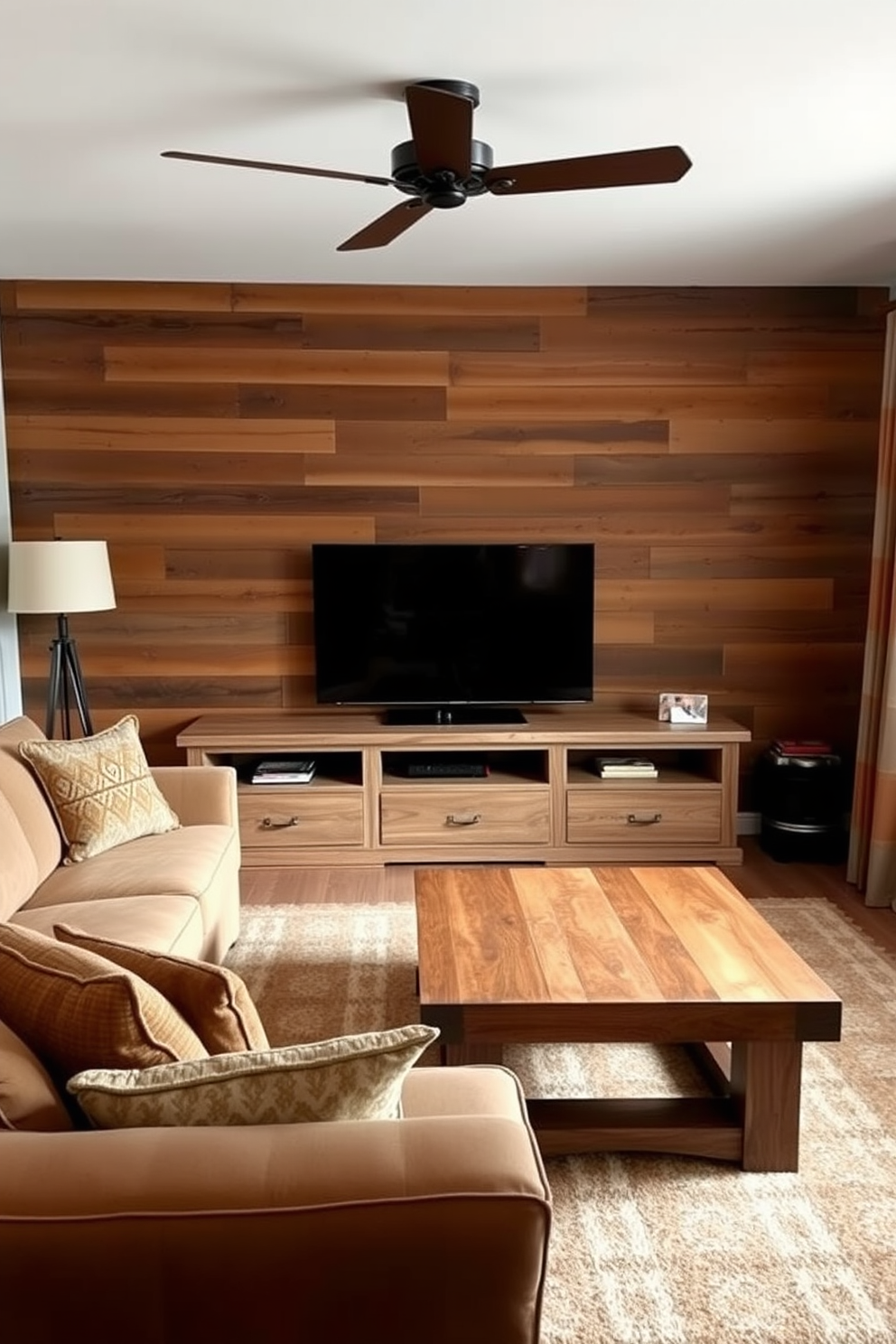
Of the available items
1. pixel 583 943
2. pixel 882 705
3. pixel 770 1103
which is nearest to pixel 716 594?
pixel 882 705

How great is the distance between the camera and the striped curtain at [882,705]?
13.1 feet

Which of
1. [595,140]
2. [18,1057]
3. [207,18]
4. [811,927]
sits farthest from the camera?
[811,927]

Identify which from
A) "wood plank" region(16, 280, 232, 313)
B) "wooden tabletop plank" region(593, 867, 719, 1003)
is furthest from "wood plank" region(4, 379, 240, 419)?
"wooden tabletop plank" region(593, 867, 719, 1003)

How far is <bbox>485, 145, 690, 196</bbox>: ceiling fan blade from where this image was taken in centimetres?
227

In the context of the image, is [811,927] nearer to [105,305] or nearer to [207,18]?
[207,18]

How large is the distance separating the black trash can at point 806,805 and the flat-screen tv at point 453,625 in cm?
94

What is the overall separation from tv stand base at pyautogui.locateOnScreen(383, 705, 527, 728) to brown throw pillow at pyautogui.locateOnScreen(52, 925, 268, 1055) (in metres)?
2.85

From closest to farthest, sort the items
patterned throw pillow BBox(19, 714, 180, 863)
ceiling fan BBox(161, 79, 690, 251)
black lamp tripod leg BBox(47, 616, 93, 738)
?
ceiling fan BBox(161, 79, 690, 251) → patterned throw pillow BBox(19, 714, 180, 863) → black lamp tripod leg BBox(47, 616, 93, 738)

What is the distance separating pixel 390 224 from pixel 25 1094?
2.33 meters

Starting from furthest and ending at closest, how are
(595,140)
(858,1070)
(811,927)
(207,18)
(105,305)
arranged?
(105,305), (811,927), (595,140), (858,1070), (207,18)

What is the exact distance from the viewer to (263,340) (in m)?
4.53

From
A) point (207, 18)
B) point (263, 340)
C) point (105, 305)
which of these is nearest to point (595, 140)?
point (207, 18)

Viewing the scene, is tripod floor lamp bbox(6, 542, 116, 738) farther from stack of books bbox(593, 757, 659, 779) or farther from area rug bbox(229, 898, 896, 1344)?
stack of books bbox(593, 757, 659, 779)

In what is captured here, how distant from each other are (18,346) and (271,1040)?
128 inches
